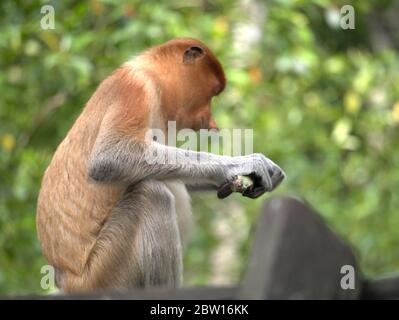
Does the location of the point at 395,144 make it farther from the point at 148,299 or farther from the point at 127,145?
the point at 148,299

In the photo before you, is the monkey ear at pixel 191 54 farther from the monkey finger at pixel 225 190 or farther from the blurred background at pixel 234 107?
the blurred background at pixel 234 107

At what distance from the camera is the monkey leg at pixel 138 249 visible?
3.87 meters

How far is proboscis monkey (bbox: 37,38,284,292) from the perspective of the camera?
153 inches

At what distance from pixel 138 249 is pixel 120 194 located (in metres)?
0.30

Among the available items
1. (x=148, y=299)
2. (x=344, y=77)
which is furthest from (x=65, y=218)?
(x=344, y=77)

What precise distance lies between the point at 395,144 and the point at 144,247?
4.97m

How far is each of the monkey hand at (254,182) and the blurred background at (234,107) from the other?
1.61 metres

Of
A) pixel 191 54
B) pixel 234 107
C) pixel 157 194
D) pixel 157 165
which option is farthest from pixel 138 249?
pixel 234 107

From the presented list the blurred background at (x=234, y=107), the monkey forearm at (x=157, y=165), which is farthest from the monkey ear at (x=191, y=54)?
the blurred background at (x=234, y=107)

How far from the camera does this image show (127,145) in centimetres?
392

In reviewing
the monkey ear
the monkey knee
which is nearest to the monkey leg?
the monkey knee

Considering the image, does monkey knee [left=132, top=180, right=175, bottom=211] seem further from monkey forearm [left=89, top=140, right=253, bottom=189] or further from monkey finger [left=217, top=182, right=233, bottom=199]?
monkey finger [left=217, top=182, right=233, bottom=199]

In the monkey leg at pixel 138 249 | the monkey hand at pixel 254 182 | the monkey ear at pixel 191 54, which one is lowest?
the monkey leg at pixel 138 249
